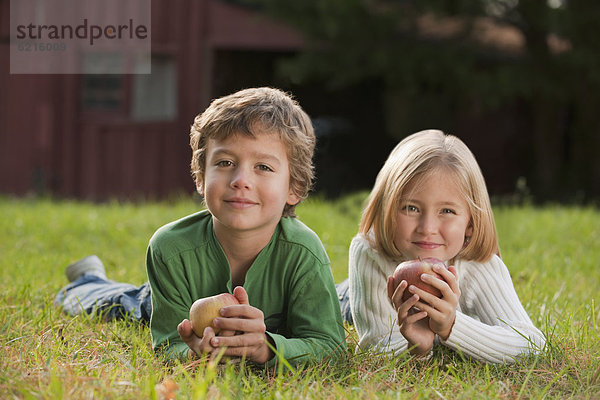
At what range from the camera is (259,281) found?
266 centimetres

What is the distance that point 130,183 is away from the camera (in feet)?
37.0

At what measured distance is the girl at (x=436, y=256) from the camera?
101 inches

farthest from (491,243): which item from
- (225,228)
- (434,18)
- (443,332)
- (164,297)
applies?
(434,18)

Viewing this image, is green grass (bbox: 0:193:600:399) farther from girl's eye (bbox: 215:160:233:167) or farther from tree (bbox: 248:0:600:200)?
tree (bbox: 248:0:600:200)

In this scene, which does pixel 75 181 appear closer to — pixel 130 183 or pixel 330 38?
pixel 130 183

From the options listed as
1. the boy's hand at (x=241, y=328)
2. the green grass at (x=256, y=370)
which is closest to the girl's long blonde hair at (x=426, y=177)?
the green grass at (x=256, y=370)

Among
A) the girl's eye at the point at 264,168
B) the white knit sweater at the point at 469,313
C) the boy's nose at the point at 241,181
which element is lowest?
the white knit sweater at the point at 469,313

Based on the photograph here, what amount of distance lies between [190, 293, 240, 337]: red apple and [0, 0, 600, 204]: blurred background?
7991 millimetres

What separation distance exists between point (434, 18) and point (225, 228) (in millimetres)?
8368

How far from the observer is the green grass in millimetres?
2127

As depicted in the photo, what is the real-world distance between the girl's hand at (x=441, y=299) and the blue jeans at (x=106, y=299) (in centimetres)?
140

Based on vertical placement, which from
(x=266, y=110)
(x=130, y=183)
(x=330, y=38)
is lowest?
(x=130, y=183)

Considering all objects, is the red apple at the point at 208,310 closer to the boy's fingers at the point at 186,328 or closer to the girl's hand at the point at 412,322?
the boy's fingers at the point at 186,328

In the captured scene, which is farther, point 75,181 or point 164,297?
point 75,181
